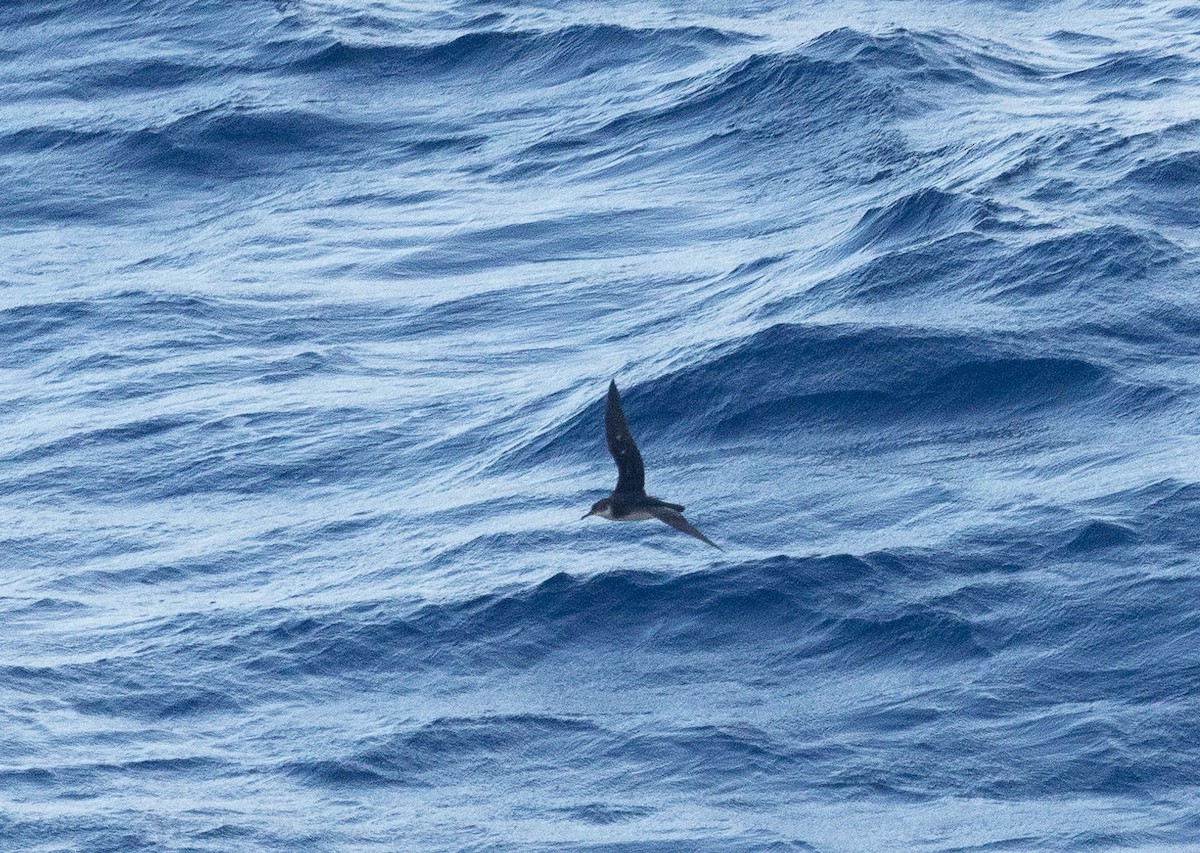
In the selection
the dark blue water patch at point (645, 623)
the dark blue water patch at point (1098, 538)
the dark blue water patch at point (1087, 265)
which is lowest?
the dark blue water patch at point (645, 623)

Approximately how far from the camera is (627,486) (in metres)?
19.8

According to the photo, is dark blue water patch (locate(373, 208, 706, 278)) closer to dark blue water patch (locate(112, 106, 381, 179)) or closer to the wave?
dark blue water patch (locate(112, 106, 381, 179))

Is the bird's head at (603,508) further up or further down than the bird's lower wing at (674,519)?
further down

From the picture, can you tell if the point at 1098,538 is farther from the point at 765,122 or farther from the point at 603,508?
the point at 765,122

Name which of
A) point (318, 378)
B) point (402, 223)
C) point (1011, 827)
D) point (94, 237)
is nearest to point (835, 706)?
point (1011, 827)

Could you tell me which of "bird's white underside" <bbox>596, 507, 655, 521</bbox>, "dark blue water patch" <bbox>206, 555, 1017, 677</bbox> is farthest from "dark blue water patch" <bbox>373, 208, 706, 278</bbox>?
"bird's white underside" <bbox>596, 507, 655, 521</bbox>

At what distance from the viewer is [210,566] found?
89.0ft

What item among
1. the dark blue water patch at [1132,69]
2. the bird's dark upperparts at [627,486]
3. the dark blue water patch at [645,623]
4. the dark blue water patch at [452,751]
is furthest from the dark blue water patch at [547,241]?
the bird's dark upperparts at [627,486]

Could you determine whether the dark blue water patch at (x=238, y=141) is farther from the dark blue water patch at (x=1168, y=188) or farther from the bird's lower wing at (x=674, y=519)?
the bird's lower wing at (x=674, y=519)

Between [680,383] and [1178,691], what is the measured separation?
767 cm

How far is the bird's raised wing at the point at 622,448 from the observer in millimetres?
19203

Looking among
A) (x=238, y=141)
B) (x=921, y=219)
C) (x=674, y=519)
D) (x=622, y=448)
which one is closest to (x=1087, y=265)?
(x=921, y=219)

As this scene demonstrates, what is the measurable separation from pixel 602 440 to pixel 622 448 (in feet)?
26.7

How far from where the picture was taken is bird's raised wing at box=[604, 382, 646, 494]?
1920 centimetres
